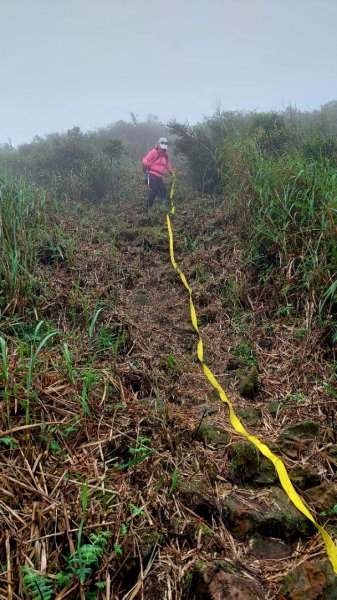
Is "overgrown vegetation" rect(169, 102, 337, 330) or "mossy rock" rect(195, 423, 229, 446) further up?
"overgrown vegetation" rect(169, 102, 337, 330)

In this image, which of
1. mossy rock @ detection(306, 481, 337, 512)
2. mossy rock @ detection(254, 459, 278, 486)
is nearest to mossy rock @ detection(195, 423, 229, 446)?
mossy rock @ detection(254, 459, 278, 486)

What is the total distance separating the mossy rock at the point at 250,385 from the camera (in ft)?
9.37

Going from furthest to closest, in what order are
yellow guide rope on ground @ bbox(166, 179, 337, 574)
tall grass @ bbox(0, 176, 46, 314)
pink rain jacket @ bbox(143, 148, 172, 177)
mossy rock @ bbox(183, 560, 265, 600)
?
pink rain jacket @ bbox(143, 148, 172, 177), tall grass @ bbox(0, 176, 46, 314), yellow guide rope on ground @ bbox(166, 179, 337, 574), mossy rock @ bbox(183, 560, 265, 600)

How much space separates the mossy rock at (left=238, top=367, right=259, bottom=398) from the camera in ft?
9.37

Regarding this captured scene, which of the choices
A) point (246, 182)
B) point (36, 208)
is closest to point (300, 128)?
point (246, 182)

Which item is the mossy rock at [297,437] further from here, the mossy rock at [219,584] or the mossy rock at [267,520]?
the mossy rock at [219,584]

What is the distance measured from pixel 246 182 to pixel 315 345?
334 centimetres

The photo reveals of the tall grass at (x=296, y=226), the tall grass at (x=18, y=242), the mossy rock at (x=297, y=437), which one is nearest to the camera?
the mossy rock at (x=297, y=437)

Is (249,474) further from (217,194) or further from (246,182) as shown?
(217,194)

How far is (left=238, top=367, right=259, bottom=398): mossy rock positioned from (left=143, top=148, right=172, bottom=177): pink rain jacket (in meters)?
6.39

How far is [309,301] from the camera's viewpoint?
11.1 feet

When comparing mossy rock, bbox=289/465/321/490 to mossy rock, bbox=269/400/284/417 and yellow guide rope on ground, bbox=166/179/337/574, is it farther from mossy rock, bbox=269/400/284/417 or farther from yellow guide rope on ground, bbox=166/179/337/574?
mossy rock, bbox=269/400/284/417

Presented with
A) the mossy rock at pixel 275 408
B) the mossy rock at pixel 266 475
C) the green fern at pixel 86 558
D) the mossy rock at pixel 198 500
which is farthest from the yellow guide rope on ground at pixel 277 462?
the green fern at pixel 86 558

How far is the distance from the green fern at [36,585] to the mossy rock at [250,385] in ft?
6.23
